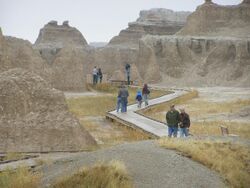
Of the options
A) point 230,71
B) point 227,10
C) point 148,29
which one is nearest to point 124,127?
point 230,71

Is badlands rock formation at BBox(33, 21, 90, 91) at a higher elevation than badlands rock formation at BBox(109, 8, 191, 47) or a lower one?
lower

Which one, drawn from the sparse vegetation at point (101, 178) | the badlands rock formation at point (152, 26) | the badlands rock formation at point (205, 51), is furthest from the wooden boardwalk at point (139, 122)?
the badlands rock formation at point (152, 26)

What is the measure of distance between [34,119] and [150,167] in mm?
6301

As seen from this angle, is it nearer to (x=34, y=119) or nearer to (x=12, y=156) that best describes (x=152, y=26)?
(x=34, y=119)

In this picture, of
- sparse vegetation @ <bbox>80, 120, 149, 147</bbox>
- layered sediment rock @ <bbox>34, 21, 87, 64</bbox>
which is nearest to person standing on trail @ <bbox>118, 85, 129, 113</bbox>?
sparse vegetation @ <bbox>80, 120, 149, 147</bbox>

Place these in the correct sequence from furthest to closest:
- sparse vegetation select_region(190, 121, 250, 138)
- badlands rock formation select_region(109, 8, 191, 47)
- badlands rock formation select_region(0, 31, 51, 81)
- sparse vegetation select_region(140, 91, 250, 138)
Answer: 1. badlands rock formation select_region(109, 8, 191, 47)
2. badlands rock formation select_region(0, 31, 51, 81)
3. sparse vegetation select_region(140, 91, 250, 138)
4. sparse vegetation select_region(190, 121, 250, 138)

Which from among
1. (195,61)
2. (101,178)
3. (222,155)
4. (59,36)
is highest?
(59,36)

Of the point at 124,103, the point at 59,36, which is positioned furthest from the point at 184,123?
the point at 59,36

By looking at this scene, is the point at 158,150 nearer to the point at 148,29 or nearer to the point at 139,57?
the point at 139,57

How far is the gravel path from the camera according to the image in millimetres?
12211

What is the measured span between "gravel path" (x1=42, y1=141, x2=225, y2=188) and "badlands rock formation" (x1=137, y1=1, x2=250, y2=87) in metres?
48.2

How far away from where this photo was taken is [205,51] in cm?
7575

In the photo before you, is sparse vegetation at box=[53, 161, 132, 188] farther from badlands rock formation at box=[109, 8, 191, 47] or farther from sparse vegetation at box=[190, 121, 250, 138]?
badlands rock formation at box=[109, 8, 191, 47]

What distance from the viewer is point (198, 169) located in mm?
13602
